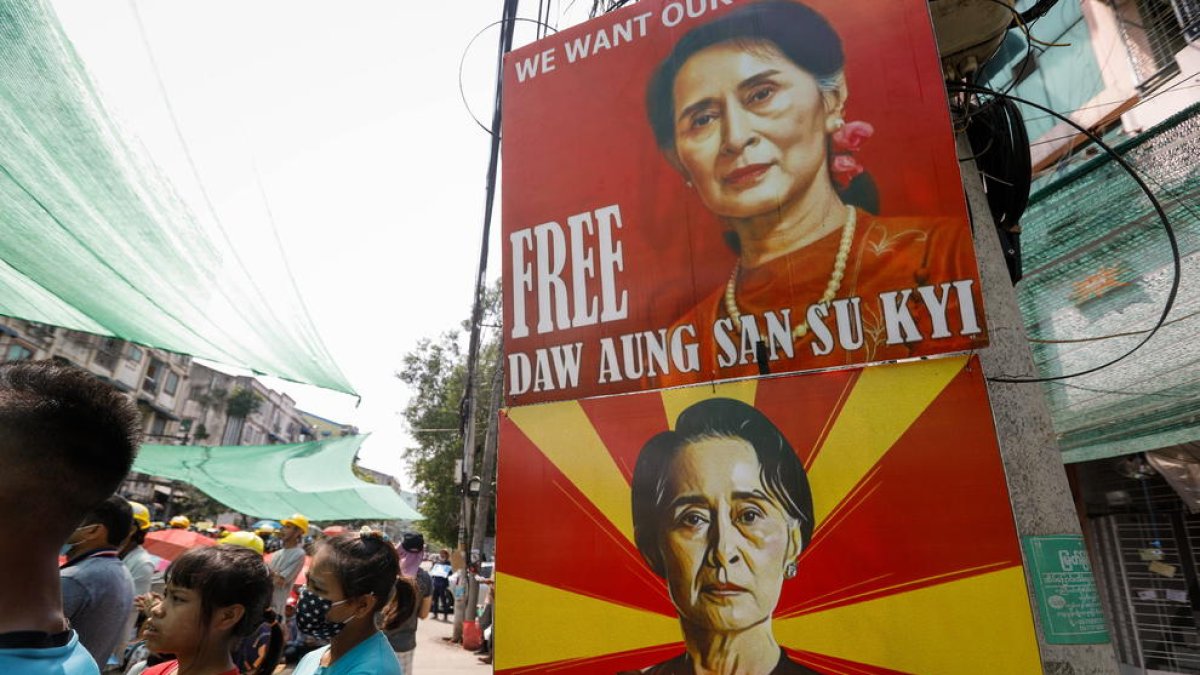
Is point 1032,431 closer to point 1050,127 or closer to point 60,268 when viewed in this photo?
point 60,268

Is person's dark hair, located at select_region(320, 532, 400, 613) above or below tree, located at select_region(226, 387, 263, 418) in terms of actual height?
below

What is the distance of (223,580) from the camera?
7.36ft

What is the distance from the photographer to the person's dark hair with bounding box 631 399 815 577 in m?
2.60

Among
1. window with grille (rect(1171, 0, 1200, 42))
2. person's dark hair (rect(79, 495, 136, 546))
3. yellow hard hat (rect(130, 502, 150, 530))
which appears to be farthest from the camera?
window with grille (rect(1171, 0, 1200, 42))

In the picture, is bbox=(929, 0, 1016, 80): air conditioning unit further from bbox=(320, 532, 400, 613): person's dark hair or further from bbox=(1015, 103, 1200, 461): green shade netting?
bbox=(320, 532, 400, 613): person's dark hair

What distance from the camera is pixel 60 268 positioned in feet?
11.8

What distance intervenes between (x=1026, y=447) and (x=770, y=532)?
1179 millimetres

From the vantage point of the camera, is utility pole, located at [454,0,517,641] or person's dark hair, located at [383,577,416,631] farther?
utility pole, located at [454,0,517,641]

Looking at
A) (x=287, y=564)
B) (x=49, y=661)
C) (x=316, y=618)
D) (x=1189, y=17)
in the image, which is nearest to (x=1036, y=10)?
(x=1189, y=17)

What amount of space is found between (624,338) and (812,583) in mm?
1336

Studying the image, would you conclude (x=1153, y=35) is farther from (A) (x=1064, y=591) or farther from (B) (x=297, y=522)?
(B) (x=297, y=522)

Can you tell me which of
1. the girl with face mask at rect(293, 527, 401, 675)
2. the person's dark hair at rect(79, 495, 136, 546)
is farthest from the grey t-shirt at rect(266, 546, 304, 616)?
the girl with face mask at rect(293, 527, 401, 675)

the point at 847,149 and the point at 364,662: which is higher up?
the point at 847,149

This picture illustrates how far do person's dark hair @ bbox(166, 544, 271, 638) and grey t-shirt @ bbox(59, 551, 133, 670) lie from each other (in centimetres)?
105
